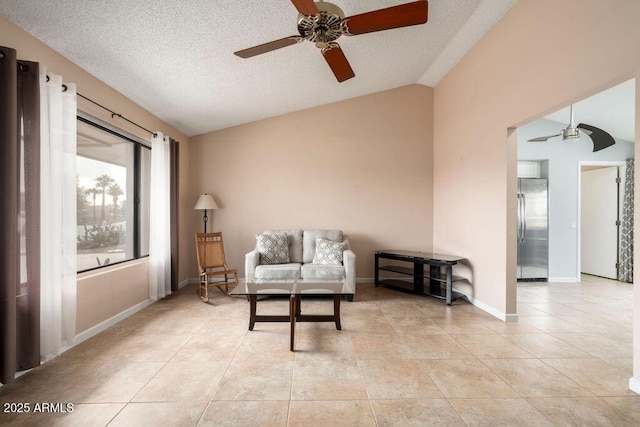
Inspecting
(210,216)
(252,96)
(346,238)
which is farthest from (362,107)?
(210,216)

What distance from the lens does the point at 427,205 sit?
509 cm

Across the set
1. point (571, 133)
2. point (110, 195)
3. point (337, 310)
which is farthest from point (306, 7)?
point (571, 133)

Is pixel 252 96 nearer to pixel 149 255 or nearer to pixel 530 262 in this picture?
pixel 149 255

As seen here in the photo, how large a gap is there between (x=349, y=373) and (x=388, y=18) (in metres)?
2.64

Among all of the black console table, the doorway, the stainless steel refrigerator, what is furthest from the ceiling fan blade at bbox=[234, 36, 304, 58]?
the doorway

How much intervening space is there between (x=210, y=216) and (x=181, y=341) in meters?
2.71

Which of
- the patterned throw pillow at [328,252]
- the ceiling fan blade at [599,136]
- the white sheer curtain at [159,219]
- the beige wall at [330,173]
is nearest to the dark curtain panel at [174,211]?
the white sheer curtain at [159,219]

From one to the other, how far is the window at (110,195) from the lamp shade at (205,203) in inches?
29.9

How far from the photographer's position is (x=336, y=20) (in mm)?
2051

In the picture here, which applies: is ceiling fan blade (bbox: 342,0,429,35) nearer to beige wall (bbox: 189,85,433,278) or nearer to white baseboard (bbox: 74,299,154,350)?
beige wall (bbox: 189,85,433,278)

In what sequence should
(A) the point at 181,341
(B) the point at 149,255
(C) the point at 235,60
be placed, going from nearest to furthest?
(A) the point at 181,341, (C) the point at 235,60, (B) the point at 149,255

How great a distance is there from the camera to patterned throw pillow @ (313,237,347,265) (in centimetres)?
420

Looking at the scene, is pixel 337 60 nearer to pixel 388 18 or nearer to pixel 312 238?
pixel 388 18

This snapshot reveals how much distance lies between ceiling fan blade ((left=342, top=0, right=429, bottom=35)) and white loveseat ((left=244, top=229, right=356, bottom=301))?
269 cm
